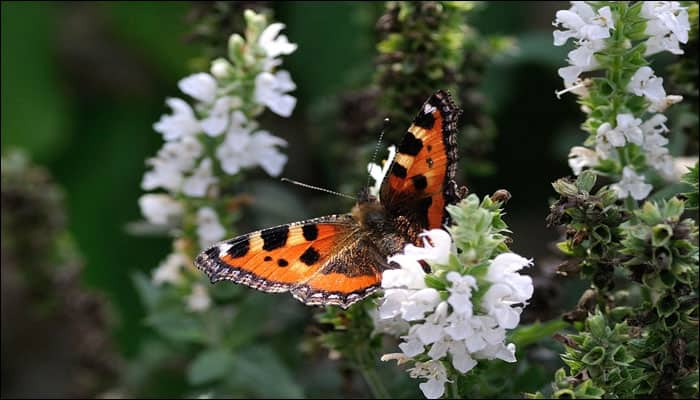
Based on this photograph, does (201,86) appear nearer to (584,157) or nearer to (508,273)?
(584,157)

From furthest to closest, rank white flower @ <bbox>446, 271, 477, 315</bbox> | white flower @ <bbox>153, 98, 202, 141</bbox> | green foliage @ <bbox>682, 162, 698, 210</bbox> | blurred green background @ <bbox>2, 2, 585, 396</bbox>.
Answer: blurred green background @ <bbox>2, 2, 585, 396</bbox>, white flower @ <bbox>153, 98, 202, 141</bbox>, green foliage @ <bbox>682, 162, 698, 210</bbox>, white flower @ <bbox>446, 271, 477, 315</bbox>

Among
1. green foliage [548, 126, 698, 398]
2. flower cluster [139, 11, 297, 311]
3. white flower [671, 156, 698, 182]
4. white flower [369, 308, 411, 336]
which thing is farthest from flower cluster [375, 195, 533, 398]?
flower cluster [139, 11, 297, 311]

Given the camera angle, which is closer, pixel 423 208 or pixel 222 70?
pixel 423 208

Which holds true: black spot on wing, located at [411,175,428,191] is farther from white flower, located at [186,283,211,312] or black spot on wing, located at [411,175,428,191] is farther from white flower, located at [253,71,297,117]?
white flower, located at [186,283,211,312]

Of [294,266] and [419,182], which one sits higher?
[419,182]

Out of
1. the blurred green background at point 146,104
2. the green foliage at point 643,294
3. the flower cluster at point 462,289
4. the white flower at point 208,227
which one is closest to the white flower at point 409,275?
the flower cluster at point 462,289

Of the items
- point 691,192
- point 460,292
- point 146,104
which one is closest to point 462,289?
point 460,292
